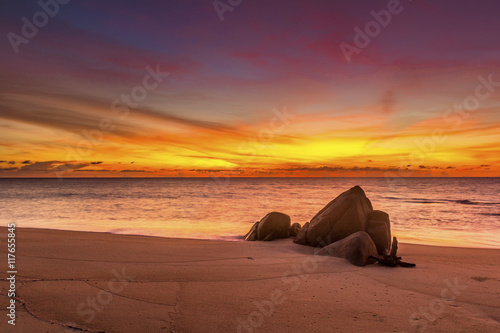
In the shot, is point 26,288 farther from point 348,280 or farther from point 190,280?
point 348,280

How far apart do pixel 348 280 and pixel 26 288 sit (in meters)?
5.94

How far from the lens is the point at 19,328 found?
369 cm

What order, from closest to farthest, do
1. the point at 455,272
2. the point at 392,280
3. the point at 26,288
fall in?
the point at 26,288 < the point at 392,280 < the point at 455,272

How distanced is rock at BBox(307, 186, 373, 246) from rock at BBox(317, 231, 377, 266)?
1965mm

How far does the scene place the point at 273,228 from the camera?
13086 millimetres

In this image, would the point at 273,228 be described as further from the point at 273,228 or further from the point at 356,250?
the point at 356,250

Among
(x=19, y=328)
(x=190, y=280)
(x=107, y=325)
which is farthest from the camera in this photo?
(x=190, y=280)

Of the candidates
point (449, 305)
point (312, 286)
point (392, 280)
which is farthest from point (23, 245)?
point (449, 305)

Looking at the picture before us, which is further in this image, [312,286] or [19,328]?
[312,286]

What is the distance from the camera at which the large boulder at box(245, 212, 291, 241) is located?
13.0m

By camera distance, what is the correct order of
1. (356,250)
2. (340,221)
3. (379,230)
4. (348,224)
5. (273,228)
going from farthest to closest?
(273,228), (340,221), (348,224), (379,230), (356,250)

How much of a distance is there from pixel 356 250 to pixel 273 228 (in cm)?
535

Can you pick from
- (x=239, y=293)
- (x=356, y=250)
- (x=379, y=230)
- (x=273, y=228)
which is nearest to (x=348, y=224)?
(x=379, y=230)

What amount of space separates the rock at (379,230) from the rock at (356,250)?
1.88 m
